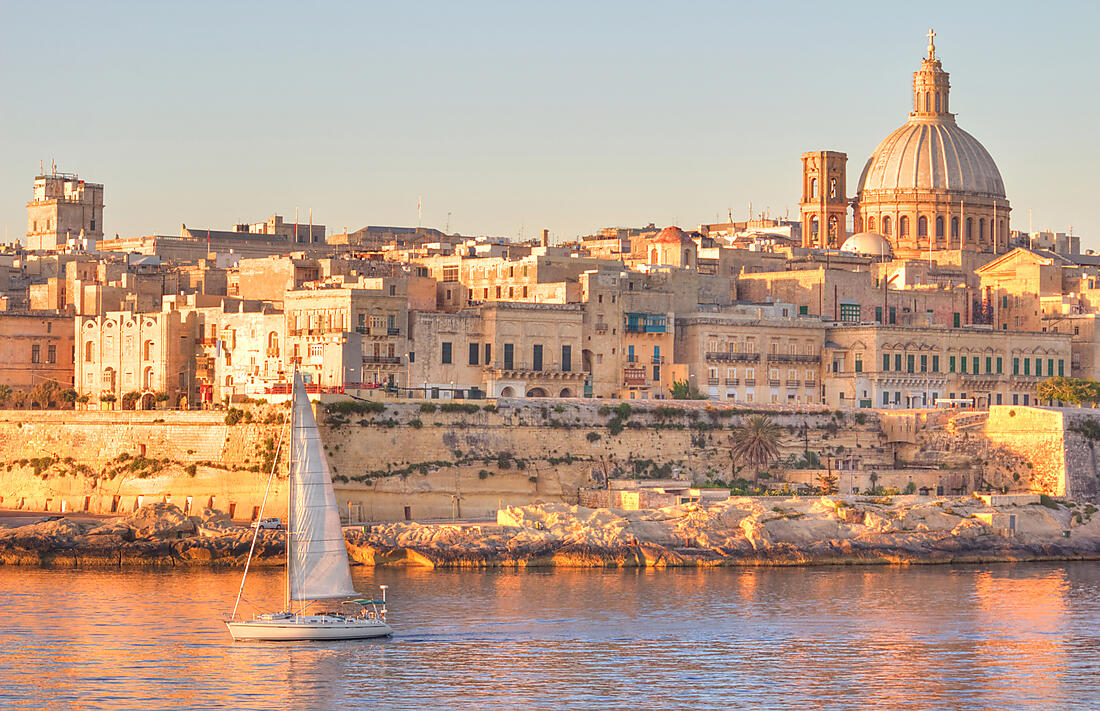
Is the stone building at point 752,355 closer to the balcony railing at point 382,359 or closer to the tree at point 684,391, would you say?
the tree at point 684,391

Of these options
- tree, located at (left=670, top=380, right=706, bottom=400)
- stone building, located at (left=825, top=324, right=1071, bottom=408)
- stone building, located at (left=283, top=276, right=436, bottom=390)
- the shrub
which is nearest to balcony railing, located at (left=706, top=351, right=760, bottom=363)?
tree, located at (left=670, top=380, right=706, bottom=400)

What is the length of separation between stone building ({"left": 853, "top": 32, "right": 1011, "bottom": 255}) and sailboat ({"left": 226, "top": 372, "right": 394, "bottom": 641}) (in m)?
61.8

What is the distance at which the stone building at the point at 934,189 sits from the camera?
102m

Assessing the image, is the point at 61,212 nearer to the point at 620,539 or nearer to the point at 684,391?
the point at 684,391

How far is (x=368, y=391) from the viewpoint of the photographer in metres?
60.2

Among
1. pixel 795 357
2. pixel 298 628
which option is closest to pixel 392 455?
pixel 298 628

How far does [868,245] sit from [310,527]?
57.5 meters

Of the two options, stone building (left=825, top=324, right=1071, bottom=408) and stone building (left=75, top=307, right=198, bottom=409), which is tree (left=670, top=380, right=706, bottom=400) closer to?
stone building (left=825, top=324, right=1071, bottom=408)

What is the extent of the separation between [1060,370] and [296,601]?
41161 millimetres

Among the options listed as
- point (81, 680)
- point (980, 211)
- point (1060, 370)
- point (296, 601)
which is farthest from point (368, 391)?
point (980, 211)

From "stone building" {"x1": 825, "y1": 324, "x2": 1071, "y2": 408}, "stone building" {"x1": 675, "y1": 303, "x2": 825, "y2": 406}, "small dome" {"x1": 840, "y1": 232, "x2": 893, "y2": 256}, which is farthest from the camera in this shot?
"small dome" {"x1": 840, "y1": 232, "x2": 893, "y2": 256}

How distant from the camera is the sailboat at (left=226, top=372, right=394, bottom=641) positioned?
137 feet

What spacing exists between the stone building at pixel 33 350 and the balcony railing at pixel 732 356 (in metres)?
20.6

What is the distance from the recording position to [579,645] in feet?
138
